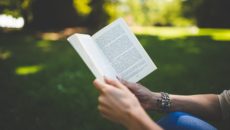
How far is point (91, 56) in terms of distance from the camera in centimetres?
182

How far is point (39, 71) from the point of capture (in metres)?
6.58

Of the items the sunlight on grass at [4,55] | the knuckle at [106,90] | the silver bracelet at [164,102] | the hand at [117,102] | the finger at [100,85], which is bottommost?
the silver bracelet at [164,102]

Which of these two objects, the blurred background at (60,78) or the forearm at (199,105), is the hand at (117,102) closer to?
the forearm at (199,105)

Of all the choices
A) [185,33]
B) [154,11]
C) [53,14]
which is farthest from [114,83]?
[154,11]

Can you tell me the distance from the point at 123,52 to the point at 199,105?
55 centimetres

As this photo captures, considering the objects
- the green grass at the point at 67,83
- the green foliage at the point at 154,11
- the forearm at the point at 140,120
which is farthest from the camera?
the green foliage at the point at 154,11

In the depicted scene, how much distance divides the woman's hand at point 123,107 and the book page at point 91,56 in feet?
0.64

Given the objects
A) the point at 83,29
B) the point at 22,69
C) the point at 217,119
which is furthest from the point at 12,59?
the point at 83,29

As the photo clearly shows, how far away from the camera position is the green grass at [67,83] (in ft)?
13.6

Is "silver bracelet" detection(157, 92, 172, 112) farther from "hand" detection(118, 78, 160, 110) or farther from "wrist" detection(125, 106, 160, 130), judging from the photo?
"wrist" detection(125, 106, 160, 130)

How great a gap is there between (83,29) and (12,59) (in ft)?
26.3

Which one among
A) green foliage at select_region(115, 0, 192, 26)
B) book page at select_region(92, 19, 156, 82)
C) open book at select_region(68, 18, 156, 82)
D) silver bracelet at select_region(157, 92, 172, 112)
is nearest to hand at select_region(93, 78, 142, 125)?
open book at select_region(68, 18, 156, 82)

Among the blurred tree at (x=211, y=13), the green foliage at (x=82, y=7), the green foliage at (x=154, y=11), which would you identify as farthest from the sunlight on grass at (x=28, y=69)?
the green foliage at (x=154, y=11)

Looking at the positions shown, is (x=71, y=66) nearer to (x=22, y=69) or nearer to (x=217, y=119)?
(x=22, y=69)
